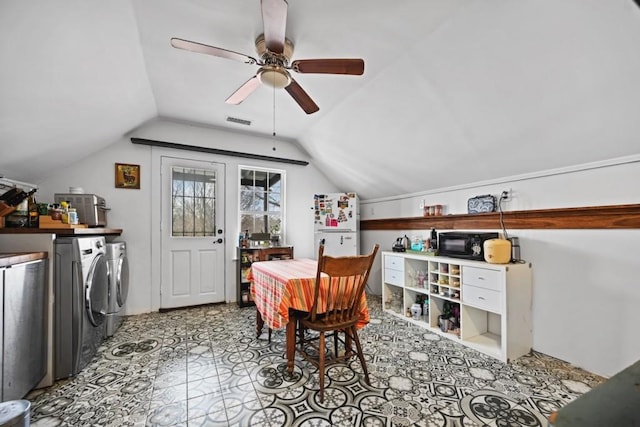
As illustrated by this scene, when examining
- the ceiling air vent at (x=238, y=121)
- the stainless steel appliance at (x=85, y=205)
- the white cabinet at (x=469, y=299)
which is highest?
the ceiling air vent at (x=238, y=121)

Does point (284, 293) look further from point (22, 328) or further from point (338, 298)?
point (22, 328)

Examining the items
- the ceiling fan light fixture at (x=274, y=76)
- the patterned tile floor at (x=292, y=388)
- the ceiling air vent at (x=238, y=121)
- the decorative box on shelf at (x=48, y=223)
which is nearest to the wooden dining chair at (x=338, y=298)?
the patterned tile floor at (x=292, y=388)

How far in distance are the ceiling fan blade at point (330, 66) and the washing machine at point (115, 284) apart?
2.67 m

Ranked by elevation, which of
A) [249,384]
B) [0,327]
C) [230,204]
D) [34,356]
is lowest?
[249,384]

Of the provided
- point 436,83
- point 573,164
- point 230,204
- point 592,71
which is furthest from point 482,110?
point 230,204

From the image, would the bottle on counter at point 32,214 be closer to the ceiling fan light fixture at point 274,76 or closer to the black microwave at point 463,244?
the ceiling fan light fixture at point 274,76

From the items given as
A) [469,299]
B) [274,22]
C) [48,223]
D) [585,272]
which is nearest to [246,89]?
[274,22]

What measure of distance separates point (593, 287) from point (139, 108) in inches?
188

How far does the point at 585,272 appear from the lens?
224 cm

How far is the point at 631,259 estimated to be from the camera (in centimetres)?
201

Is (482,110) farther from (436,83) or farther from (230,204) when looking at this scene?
(230,204)

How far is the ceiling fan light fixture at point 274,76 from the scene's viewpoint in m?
2.11

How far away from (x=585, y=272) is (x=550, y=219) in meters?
0.50

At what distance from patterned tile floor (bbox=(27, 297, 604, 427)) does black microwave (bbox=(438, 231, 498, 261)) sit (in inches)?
35.6
